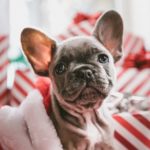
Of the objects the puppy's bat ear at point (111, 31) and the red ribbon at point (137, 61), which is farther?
the red ribbon at point (137, 61)

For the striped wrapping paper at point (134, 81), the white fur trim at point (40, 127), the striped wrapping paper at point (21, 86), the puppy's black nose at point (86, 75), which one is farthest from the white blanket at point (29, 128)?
the striped wrapping paper at point (134, 81)

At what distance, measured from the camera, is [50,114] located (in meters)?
0.62

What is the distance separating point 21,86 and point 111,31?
0.32 m

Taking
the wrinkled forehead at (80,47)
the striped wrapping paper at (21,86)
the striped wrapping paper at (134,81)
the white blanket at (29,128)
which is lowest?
the striped wrapping paper at (134,81)

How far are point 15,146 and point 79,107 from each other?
0.41ft

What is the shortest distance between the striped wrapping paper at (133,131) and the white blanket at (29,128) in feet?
0.46

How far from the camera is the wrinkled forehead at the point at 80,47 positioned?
57 cm

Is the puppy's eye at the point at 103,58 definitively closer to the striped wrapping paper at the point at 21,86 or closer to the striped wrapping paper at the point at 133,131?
the striped wrapping paper at the point at 133,131

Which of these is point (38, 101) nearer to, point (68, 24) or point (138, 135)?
point (138, 135)

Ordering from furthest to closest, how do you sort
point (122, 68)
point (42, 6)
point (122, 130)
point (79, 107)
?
1. point (42, 6)
2. point (122, 68)
3. point (122, 130)
4. point (79, 107)

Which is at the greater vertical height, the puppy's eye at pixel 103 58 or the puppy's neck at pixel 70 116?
the puppy's eye at pixel 103 58

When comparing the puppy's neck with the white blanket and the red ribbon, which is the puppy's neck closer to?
the white blanket

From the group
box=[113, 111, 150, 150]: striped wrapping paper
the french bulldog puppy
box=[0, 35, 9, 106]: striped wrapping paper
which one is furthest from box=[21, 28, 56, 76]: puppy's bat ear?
box=[0, 35, 9, 106]: striped wrapping paper

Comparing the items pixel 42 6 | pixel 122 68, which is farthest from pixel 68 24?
pixel 122 68
